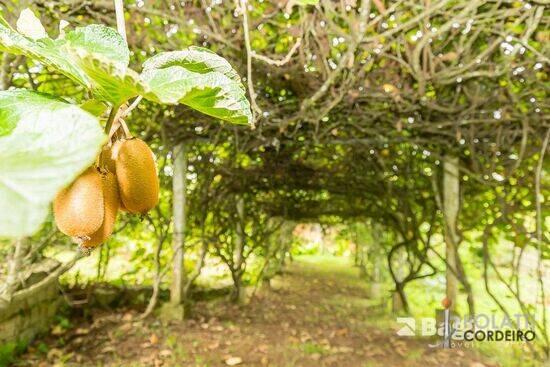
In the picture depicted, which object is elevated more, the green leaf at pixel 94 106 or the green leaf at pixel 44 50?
the green leaf at pixel 44 50

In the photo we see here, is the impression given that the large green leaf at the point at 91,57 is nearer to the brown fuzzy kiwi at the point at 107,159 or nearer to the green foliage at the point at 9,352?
the brown fuzzy kiwi at the point at 107,159

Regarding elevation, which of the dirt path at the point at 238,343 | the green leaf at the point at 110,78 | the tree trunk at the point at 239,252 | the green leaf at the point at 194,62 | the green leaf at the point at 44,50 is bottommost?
the dirt path at the point at 238,343

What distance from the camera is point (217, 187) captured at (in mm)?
4395

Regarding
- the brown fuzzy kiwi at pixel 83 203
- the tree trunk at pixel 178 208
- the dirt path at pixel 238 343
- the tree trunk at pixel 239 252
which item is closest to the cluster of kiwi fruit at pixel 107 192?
the brown fuzzy kiwi at pixel 83 203

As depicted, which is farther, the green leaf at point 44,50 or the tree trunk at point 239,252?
the tree trunk at point 239,252

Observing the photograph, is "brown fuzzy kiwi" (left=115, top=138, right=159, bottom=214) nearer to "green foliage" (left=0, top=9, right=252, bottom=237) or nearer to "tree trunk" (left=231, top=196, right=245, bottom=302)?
"green foliage" (left=0, top=9, right=252, bottom=237)

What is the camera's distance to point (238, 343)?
3617 millimetres

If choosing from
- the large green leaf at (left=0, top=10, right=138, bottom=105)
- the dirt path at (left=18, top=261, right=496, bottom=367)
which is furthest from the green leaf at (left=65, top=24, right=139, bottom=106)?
the dirt path at (left=18, top=261, right=496, bottom=367)

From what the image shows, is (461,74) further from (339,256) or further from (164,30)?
(339,256)

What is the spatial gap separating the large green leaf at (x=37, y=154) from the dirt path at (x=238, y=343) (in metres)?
3.19

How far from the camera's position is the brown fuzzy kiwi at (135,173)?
309mm

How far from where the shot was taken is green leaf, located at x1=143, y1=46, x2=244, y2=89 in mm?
284

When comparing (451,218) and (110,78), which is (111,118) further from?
(451,218)

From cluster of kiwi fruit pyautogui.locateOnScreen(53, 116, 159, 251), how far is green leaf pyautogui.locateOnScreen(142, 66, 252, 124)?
7 centimetres
